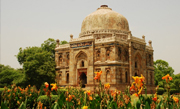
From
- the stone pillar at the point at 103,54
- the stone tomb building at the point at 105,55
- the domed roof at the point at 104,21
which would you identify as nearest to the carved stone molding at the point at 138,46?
the stone tomb building at the point at 105,55

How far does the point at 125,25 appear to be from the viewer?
35.9m

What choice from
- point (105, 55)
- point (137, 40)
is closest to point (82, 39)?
point (105, 55)

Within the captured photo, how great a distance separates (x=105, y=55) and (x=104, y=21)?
24.1ft

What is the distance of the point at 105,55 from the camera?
2933 cm

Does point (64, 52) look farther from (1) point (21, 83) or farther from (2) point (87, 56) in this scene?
(1) point (21, 83)

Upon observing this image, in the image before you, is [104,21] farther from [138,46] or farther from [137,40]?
[138,46]

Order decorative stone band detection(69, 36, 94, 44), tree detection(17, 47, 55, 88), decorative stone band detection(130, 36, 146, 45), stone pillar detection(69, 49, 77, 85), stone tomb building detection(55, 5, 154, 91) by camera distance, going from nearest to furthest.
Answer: stone tomb building detection(55, 5, 154, 91) < tree detection(17, 47, 55, 88) < decorative stone band detection(69, 36, 94, 44) < decorative stone band detection(130, 36, 146, 45) < stone pillar detection(69, 49, 77, 85)

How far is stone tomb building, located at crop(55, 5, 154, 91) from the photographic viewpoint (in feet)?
94.6

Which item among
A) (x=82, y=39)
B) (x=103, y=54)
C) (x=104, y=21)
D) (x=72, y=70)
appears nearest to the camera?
(x=103, y=54)

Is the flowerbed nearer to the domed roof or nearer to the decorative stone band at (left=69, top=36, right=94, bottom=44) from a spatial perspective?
the decorative stone band at (left=69, top=36, right=94, bottom=44)

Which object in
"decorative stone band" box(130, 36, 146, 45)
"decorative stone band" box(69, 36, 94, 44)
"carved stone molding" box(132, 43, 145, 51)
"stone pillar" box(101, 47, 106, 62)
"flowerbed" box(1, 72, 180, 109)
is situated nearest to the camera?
"flowerbed" box(1, 72, 180, 109)

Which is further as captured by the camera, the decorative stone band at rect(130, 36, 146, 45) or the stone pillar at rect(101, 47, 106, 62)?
the decorative stone band at rect(130, 36, 146, 45)

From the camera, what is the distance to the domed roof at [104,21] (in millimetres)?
34094

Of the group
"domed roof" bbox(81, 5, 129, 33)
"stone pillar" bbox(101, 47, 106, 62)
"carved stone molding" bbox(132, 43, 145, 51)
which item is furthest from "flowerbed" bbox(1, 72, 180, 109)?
"domed roof" bbox(81, 5, 129, 33)
